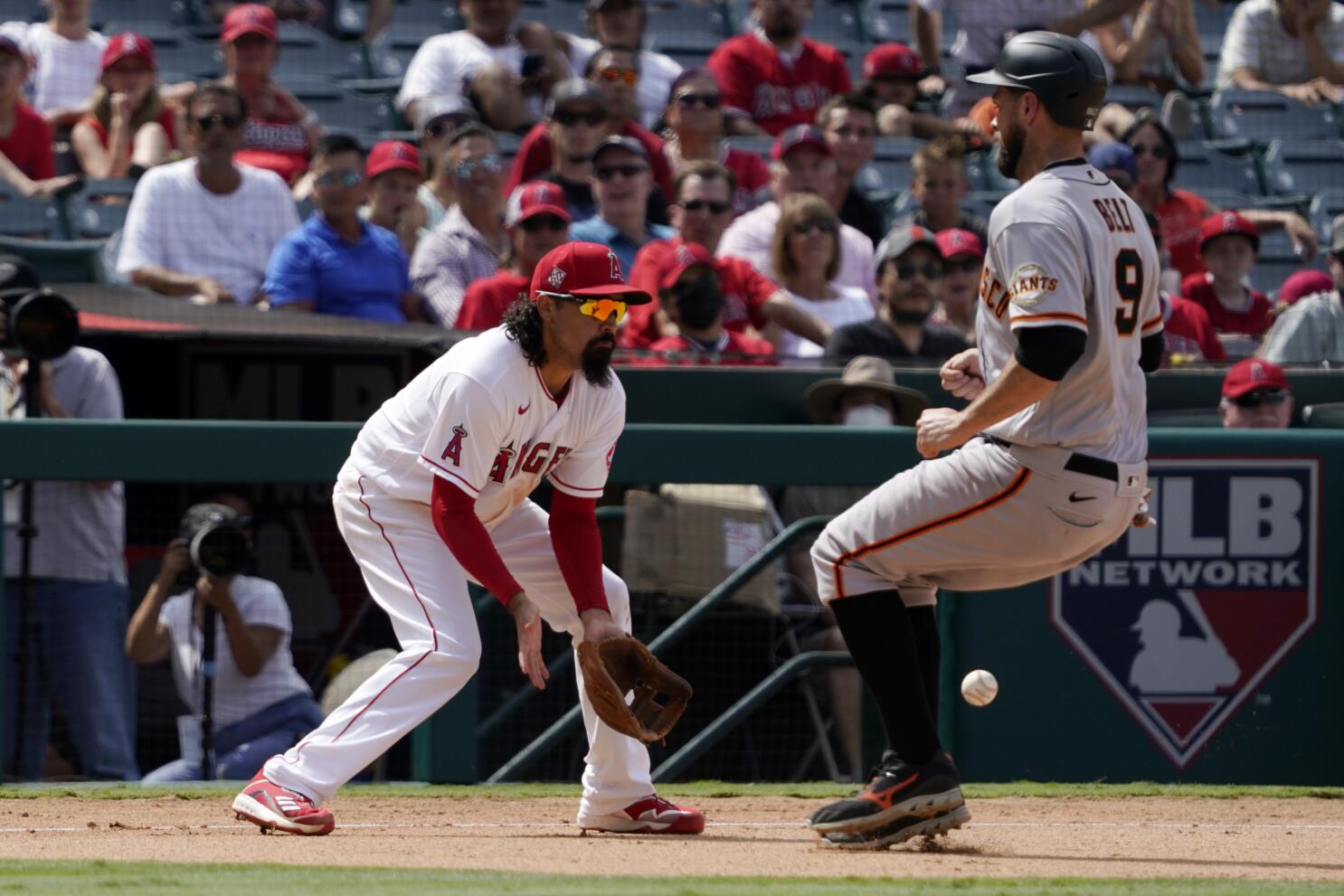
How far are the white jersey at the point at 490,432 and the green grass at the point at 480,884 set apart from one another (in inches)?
36.5

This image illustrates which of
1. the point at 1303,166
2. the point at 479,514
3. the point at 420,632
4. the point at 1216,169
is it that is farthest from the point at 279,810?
the point at 1303,166

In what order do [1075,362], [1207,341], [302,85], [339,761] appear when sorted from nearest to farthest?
[1075,362] < [339,761] < [1207,341] < [302,85]

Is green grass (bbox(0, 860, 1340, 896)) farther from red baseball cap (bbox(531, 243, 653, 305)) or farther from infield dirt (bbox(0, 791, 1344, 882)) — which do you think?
red baseball cap (bbox(531, 243, 653, 305))

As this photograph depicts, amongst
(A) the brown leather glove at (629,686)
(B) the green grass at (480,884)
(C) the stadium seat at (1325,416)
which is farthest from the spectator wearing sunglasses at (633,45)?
(B) the green grass at (480,884)

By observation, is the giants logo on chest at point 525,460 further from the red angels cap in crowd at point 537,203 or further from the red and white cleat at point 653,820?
the red angels cap in crowd at point 537,203

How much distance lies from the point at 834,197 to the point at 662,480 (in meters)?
3.63

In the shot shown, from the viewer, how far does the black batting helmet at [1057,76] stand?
164 inches

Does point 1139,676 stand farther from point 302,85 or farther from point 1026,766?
point 302,85

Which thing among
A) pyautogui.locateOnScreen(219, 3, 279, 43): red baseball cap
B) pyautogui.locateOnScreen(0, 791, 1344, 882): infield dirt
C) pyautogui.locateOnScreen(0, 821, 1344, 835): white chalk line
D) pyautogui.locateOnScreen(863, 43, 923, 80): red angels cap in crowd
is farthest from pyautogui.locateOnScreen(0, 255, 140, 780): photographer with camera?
pyautogui.locateOnScreen(863, 43, 923, 80): red angels cap in crowd

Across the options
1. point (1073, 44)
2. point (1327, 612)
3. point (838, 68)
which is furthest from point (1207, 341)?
point (1073, 44)

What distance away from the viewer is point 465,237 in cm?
843

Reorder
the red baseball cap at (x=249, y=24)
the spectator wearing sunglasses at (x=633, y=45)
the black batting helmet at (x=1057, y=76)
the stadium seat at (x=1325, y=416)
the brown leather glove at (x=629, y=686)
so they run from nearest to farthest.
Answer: the black batting helmet at (x=1057, y=76) → the brown leather glove at (x=629, y=686) → the stadium seat at (x=1325, y=416) → the red baseball cap at (x=249, y=24) → the spectator wearing sunglasses at (x=633, y=45)

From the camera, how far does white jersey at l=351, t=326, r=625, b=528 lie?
4422 mm

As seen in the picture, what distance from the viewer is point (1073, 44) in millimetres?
4254
